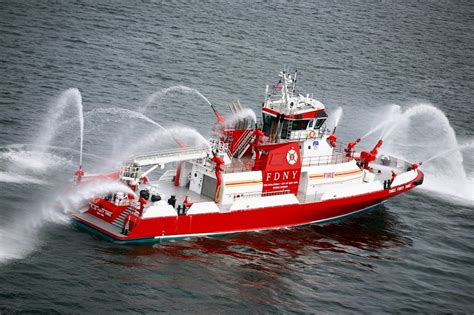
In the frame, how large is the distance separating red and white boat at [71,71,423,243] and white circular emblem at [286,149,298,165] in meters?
0.06

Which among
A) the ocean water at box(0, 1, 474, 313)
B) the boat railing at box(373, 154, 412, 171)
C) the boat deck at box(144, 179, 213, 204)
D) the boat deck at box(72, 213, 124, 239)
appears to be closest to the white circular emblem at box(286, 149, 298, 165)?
the ocean water at box(0, 1, 474, 313)

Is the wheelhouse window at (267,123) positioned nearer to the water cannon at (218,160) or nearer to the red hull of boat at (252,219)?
the water cannon at (218,160)

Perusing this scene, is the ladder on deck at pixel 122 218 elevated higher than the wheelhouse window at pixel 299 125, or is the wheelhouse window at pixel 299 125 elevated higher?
the wheelhouse window at pixel 299 125

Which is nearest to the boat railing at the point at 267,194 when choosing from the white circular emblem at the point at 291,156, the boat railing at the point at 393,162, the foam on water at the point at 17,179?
the white circular emblem at the point at 291,156

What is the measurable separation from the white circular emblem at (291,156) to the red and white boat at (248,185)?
0.06 m

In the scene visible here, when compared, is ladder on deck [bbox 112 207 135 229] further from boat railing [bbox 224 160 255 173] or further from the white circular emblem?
the white circular emblem

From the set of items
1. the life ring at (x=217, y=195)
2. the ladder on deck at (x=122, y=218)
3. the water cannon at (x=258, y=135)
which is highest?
the water cannon at (x=258, y=135)

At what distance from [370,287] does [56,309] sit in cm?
1525

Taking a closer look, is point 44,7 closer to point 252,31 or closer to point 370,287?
point 252,31

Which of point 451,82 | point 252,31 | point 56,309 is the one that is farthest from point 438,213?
point 252,31

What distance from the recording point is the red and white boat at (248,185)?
135ft

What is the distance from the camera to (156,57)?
7388 cm

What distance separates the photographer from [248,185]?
4438 cm

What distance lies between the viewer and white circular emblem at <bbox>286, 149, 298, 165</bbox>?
45312 mm
